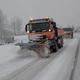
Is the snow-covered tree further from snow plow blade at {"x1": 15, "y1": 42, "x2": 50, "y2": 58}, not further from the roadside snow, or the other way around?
snow plow blade at {"x1": 15, "y1": 42, "x2": 50, "y2": 58}

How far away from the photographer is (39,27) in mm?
8523

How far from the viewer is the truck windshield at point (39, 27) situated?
8.36 m

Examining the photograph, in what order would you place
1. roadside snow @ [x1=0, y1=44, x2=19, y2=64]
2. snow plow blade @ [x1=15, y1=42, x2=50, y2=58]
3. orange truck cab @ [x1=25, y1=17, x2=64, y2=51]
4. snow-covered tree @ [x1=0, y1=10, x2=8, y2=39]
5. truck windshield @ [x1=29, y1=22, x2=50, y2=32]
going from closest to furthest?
roadside snow @ [x1=0, y1=44, x2=19, y2=64] → snow plow blade @ [x1=15, y1=42, x2=50, y2=58] → orange truck cab @ [x1=25, y1=17, x2=64, y2=51] → truck windshield @ [x1=29, y1=22, x2=50, y2=32] → snow-covered tree @ [x1=0, y1=10, x2=8, y2=39]

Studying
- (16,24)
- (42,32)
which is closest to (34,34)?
(42,32)

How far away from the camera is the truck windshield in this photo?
836 cm

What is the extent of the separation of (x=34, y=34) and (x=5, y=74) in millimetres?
4526

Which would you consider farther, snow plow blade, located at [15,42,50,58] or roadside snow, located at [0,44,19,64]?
snow plow blade, located at [15,42,50,58]

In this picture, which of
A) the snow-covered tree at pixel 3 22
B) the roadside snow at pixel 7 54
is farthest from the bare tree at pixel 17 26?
the roadside snow at pixel 7 54

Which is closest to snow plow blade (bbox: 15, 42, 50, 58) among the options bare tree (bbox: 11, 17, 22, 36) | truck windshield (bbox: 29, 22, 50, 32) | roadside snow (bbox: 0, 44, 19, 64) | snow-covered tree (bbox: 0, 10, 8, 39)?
roadside snow (bbox: 0, 44, 19, 64)

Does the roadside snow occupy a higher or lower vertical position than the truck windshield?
lower

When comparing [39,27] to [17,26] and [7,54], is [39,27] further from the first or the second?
[17,26]

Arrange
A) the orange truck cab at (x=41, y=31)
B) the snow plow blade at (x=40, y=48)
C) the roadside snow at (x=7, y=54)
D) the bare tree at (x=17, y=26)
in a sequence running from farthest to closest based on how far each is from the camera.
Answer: the bare tree at (x=17, y=26), the orange truck cab at (x=41, y=31), the snow plow blade at (x=40, y=48), the roadside snow at (x=7, y=54)

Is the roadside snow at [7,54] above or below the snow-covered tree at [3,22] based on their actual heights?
below

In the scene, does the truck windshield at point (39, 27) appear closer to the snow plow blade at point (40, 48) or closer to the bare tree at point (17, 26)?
the snow plow blade at point (40, 48)
